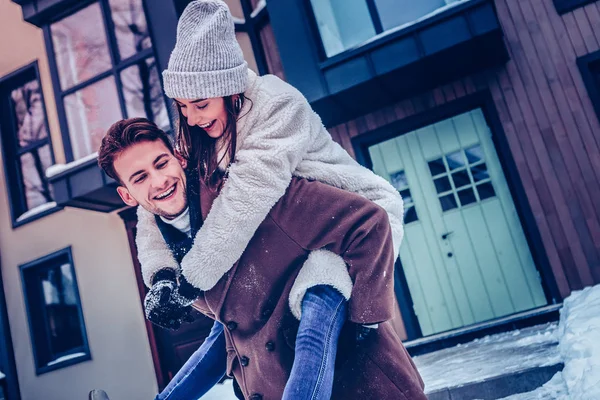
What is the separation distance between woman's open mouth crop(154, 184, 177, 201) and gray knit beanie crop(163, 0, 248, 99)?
29cm

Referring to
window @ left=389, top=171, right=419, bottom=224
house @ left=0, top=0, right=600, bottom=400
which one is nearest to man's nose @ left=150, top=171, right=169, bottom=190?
house @ left=0, top=0, right=600, bottom=400

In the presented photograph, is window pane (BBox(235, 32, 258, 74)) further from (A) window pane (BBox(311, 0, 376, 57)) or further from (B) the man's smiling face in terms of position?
(B) the man's smiling face

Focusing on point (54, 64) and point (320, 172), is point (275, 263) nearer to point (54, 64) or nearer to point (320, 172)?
point (320, 172)

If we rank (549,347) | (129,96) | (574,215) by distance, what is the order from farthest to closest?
1. (129,96)
2. (574,215)
3. (549,347)

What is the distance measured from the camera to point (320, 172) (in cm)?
151

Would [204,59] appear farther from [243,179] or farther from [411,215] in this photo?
[411,215]

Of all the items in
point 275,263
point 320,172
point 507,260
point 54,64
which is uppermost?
point 54,64

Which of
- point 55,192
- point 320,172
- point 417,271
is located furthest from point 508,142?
point 55,192

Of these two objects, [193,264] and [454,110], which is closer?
[193,264]

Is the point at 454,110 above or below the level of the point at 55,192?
below

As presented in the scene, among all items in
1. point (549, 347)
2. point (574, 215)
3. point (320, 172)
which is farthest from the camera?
point (574, 215)

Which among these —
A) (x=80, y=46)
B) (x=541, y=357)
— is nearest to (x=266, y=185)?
(x=541, y=357)

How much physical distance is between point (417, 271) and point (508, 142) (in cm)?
189

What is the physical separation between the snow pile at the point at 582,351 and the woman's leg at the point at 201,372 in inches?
72.3
